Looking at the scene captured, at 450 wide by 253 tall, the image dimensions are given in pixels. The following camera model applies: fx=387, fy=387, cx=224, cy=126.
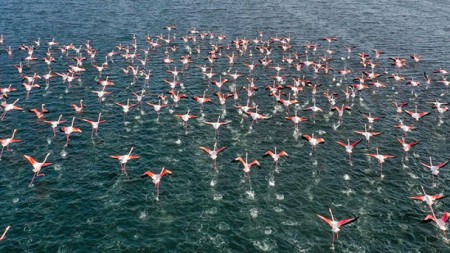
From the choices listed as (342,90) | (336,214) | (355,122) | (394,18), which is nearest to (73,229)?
(336,214)

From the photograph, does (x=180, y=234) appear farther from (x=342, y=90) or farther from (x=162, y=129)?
(x=342, y=90)

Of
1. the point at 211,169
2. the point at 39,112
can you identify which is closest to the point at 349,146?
the point at 211,169

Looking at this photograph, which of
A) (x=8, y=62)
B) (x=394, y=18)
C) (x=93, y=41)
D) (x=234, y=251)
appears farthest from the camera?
(x=394, y=18)

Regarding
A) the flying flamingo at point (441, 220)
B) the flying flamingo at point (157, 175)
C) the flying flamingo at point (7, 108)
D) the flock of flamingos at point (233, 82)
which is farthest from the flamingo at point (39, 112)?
the flying flamingo at point (441, 220)

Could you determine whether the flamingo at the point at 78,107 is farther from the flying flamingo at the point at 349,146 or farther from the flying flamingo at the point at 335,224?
the flying flamingo at the point at 335,224

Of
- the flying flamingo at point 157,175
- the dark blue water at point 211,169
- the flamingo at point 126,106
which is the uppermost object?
the flamingo at point 126,106

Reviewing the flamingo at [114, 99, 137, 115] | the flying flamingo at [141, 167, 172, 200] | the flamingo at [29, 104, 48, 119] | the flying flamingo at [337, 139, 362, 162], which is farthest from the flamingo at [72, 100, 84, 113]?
the flying flamingo at [337, 139, 362, 162]

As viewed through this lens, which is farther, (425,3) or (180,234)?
(425,3)

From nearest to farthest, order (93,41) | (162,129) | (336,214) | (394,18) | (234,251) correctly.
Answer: (234,251) < (336,214) < (162,129) < (93,41) < (394,18)
